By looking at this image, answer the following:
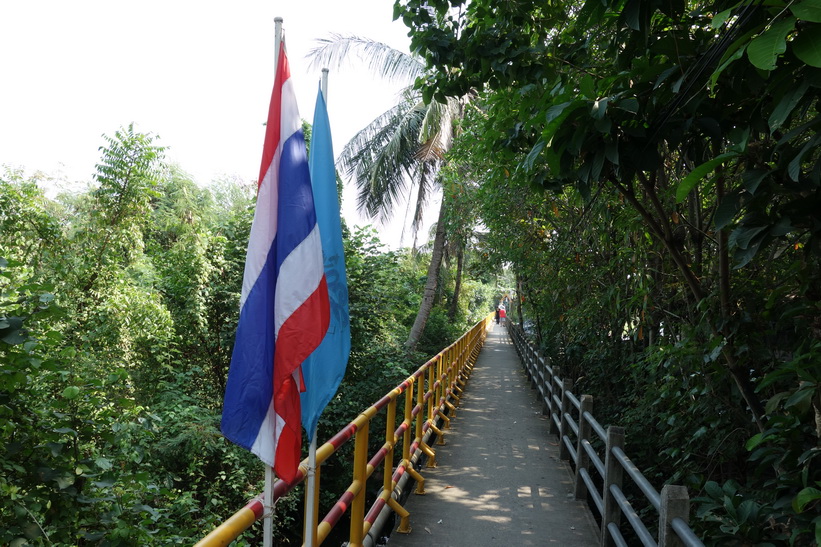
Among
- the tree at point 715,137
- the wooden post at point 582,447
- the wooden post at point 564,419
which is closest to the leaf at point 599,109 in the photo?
the tree at point 715,137

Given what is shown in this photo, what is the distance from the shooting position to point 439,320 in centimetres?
2325

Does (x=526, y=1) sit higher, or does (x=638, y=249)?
(x=526, y=1)

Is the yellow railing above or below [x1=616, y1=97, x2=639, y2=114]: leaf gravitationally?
below

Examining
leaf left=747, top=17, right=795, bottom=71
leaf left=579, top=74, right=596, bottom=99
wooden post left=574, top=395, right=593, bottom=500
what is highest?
leaf left=579, top=74, right=596, bottom=99

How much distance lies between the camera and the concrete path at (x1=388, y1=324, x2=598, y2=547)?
5.16 metres

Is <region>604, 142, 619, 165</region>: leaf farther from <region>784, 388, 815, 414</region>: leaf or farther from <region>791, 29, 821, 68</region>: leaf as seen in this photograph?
<region>784, 388, 815, 414</region>: leaf

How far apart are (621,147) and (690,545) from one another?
212 centimetres

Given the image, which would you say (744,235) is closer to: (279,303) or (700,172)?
(700,172)

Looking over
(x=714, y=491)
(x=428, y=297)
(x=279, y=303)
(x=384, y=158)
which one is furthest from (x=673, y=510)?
(x=384, y=158)

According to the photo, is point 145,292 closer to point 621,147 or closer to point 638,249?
point 638,249

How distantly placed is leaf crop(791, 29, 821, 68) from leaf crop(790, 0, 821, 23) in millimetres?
135

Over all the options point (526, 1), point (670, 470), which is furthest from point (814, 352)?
point (670, 470)

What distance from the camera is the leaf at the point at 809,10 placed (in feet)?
5.07

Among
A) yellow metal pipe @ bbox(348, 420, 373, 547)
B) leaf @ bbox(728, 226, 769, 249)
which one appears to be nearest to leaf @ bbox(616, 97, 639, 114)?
leaf @ bbox(728, 226, 769, 249)
